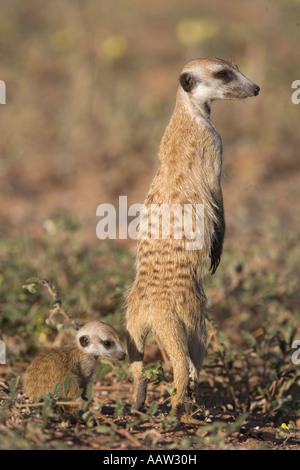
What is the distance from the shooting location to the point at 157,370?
3699 millimetres

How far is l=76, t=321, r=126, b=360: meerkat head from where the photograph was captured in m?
4.02

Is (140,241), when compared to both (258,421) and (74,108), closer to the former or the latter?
(258,421)

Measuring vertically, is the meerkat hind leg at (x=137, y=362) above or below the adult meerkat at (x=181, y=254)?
below

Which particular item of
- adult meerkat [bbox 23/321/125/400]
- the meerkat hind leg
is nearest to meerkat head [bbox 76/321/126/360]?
adult meerkat [bbox 23/321/125/400]

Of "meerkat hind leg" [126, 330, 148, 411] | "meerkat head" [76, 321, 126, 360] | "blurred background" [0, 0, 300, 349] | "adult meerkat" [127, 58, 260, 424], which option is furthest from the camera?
"blurred background" [0, 0, 300, 349]

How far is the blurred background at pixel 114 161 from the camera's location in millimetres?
6043

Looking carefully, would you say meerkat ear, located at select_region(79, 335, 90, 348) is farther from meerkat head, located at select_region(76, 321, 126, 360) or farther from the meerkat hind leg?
the meerkat hind leg

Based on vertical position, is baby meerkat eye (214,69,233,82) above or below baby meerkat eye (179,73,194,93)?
above

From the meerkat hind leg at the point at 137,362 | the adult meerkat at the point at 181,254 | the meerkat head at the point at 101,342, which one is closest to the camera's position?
the adult meerkat at the point at 181,254

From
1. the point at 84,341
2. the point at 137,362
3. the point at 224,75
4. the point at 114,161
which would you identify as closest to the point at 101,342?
the point at 84,341

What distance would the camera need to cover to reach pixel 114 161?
10570mm

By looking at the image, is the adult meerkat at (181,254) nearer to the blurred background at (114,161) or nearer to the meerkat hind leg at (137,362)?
the meerkat hind leg at (137,362)

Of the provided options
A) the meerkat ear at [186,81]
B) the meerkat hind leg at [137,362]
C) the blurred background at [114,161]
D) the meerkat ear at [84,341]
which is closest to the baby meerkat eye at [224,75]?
the meerkat ear at [186,81]

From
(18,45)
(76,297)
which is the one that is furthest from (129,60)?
(76,297)
